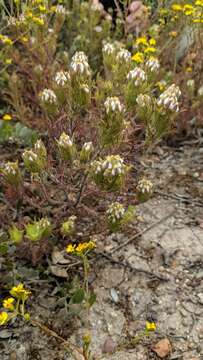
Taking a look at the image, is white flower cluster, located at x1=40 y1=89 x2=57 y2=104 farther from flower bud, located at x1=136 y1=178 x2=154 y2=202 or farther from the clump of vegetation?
flower bud, located at x1=136 y1=178 x2=154 y2=202

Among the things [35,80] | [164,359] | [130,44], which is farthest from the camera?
[130,44]

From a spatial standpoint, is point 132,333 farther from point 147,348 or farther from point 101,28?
point 101,28

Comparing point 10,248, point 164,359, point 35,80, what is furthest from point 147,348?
point 35,80

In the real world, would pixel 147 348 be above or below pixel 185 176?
below

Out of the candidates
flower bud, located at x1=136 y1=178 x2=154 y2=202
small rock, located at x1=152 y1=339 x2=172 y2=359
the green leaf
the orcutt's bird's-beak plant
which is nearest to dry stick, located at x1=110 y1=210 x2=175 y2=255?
the orcutt's bird's-beak plant

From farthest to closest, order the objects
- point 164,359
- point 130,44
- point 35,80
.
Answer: point 130,44 < point 35,80 < point 164,359

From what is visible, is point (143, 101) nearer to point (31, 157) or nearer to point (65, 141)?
point (65, 141)
